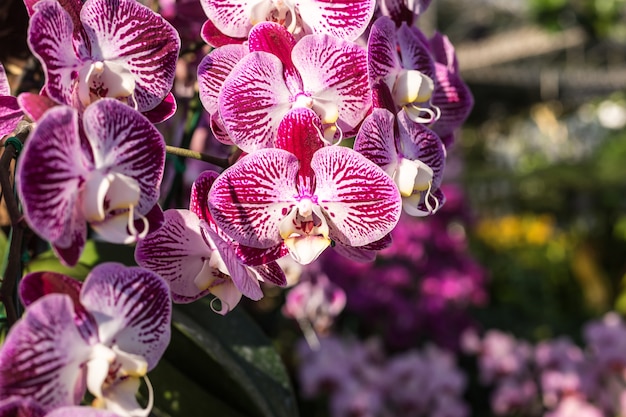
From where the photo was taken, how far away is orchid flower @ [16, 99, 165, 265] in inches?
8.4

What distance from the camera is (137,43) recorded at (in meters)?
0.28

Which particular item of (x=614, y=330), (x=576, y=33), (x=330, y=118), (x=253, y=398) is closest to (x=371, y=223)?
(x=330, y=118)

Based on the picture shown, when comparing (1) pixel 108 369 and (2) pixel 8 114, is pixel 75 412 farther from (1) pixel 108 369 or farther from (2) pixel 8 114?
(2) pixel 8 114

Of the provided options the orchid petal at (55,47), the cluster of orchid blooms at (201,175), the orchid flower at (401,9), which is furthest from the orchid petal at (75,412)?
the orchid flower at (401,9)

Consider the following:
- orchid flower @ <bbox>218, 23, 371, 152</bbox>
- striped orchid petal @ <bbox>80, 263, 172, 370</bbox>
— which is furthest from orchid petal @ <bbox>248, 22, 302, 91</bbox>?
striped orchid petal @ <bbox>80, 263, 172, 370</bbox>

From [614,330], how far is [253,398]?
2.92 ft

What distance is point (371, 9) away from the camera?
0.96 ft

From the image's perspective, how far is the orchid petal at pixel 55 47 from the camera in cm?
24

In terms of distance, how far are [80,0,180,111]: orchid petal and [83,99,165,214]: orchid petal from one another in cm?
3

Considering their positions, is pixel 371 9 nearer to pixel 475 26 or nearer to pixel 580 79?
pixel 475 26

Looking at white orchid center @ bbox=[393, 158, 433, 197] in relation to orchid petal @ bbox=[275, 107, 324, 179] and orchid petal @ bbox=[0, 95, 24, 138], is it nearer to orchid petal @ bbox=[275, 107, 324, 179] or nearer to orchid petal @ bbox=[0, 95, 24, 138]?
orchid petal @ bbox=[275, 107, 324, 179]

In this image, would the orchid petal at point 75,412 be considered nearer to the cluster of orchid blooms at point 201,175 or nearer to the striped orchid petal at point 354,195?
the cluster of orchid blooms at point 201,175

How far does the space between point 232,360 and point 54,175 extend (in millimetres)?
218

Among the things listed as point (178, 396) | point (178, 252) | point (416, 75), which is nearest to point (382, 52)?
point (416, 75)
